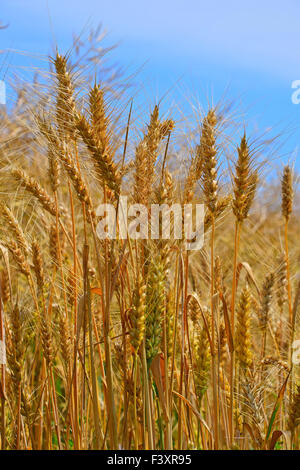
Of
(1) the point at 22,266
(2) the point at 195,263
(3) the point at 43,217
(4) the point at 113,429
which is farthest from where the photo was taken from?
(2) the point at 195,263

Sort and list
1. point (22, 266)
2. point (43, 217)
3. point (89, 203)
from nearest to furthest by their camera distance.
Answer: point (89, 203) < point (22, 266) < point (43, 217)

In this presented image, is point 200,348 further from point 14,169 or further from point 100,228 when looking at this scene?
point 14,169

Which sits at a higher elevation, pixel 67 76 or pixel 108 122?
pixel 67 76

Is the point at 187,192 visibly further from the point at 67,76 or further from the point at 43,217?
the point at 43,217

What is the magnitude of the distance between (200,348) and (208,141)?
68cm

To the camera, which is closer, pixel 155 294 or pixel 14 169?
pixel 155 294

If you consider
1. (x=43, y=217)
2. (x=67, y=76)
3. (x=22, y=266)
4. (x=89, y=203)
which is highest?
(x=67, y=76)

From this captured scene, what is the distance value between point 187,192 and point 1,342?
28.1 inches

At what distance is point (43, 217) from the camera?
2213mm

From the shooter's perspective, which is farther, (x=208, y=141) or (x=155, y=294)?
(x=208, y=141)

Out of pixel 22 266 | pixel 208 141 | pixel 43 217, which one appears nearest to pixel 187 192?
pixel 208 141

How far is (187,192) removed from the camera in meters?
1.47
